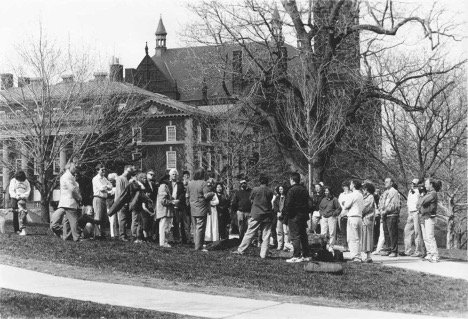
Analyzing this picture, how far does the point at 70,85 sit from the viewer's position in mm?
40469

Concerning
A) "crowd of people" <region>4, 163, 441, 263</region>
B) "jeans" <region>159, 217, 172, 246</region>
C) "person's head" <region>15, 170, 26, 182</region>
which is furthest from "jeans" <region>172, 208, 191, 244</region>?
"person's head" <region>15, 170, 26, 182</region>

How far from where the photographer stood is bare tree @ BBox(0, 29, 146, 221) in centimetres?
3716

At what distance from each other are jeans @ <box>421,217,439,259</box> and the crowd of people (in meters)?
0.02

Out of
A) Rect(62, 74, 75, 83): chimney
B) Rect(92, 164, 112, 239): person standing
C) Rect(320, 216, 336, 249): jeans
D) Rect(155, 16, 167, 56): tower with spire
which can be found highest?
Rect(155, 16, 167, 56): tower with spire

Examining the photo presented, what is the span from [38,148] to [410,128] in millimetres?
21146

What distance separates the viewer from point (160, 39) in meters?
120

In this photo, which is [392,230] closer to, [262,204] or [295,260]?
[295,260]

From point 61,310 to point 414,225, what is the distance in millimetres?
11258

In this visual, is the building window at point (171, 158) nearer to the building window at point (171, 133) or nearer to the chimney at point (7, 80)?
the building window at point (171, 133)

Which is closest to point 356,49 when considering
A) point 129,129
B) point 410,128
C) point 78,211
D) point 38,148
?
point 410,128

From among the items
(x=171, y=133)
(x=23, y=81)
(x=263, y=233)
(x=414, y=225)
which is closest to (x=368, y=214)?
(x=414, y=225)

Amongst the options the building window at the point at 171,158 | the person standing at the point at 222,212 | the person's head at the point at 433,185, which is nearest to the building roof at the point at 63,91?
the person standing at the point at 222,212

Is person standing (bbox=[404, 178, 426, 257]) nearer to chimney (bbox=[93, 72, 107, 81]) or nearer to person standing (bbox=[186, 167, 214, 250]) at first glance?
person standing (bbox=[186, 167, 214, 250])

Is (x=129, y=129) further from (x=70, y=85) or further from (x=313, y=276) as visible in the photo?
(x=313, y=276)
